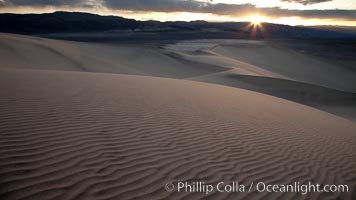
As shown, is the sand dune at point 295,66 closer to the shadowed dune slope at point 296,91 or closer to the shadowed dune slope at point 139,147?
the shadowed dune slope at point 296,91

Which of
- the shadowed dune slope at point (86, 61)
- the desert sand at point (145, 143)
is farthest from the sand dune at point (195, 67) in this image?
the desert sand at point (145, 143)

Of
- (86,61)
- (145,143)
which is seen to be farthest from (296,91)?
(145,143)

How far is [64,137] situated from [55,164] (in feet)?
2.58

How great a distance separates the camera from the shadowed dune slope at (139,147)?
321 centimetres

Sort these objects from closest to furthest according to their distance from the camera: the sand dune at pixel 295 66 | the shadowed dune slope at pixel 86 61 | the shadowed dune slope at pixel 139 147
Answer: the shadowed dune slope at pixel 139 147 → the shadowed dune slope at pixel 86 61 → the sand dune at pixel 295 66

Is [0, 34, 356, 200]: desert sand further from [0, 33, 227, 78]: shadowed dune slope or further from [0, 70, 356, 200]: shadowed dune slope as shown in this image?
[0, 33, 227, 78]: shadowed dune slope

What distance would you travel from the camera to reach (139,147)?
423cm

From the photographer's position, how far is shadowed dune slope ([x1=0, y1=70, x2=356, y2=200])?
3.21 meters

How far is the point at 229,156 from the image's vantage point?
4535 millimetres

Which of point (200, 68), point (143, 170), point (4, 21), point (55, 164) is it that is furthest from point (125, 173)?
point (4, 21)

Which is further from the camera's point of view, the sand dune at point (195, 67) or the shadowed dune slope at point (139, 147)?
the sand dune at point (195, 67)

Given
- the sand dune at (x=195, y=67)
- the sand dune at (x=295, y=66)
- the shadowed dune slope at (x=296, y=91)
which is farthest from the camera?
the sand dune at (x=295, y=66)

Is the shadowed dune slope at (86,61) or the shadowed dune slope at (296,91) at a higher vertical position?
the shadowed dune slope at (86,61)

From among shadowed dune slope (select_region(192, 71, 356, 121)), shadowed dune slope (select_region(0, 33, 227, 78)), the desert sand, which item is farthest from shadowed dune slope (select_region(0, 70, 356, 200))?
shadowed dune slope (select_region(192, 71, 356, 121))
